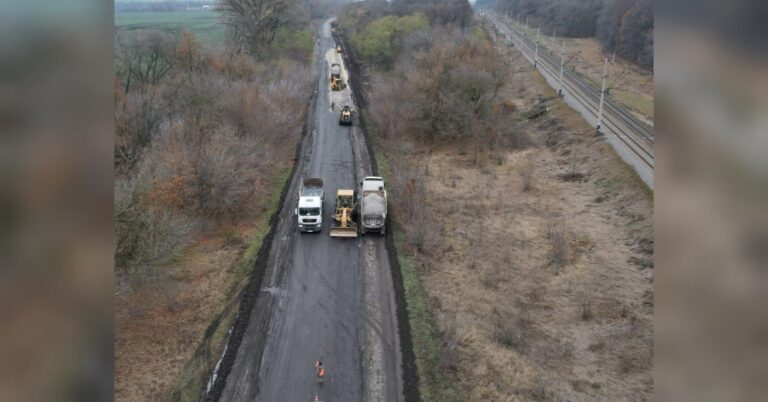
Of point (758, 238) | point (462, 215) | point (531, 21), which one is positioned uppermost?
point (531, 21)

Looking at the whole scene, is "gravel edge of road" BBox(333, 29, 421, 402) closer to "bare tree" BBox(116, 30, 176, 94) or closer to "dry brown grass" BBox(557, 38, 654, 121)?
"dry brown grass" BBox(557, 38, 654, 121)

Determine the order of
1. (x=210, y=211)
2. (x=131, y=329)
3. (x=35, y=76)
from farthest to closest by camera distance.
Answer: (x=210, y=211), (x=131, y=329), (x=35, y=76)

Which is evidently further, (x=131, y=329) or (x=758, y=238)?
(x=131, y=329)

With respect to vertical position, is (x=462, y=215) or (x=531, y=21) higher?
(x=531, y=21)

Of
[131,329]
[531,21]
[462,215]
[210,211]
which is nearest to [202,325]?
[131,329]

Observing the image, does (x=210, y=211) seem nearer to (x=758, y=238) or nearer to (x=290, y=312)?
(x=290, y=312)

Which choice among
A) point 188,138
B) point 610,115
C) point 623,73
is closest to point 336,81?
point 610,115

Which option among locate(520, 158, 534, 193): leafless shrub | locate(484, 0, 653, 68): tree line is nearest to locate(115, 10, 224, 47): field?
locate(520, 158, 534, 193): leafless shrub
